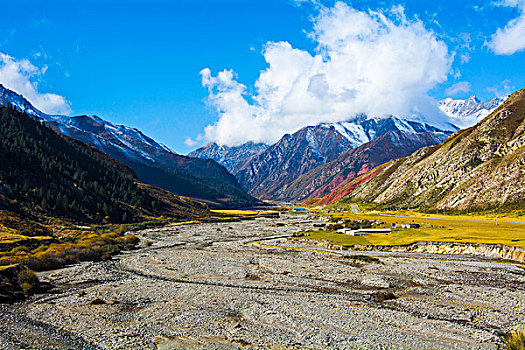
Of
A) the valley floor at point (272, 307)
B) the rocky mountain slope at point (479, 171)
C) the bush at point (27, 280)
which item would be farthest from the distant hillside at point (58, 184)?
the rocky mountain slope at point (479, 171)

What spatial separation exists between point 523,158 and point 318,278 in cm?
12238

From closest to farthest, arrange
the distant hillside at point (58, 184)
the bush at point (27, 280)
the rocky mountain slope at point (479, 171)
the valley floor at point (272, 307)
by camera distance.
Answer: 1. the valley floor at point (272, 307)
2. the bush at point (27, 280)
3. the distant hillside at point (58, 184)
4. the rocky mountain slope at point (479, 171)

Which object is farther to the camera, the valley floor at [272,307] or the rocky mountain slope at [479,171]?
the rocky mountain slope at [479,171]

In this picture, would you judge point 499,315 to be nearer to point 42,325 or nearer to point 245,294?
point 245,294

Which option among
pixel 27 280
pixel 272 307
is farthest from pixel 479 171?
pixel 27 280

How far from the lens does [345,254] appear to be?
199 ft

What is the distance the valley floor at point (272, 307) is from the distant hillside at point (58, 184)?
6364cm

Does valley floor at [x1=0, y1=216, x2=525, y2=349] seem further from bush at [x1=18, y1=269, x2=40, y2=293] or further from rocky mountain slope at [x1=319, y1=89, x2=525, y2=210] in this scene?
rocky mountain slope at [x1=319, y1=89, x2=525, y2=210]

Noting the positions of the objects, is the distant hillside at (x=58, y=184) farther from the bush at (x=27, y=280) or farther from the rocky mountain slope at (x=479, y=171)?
the rocky mountain slope at (x=479, y=171)

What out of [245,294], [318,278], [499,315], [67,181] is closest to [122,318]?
[245,294]

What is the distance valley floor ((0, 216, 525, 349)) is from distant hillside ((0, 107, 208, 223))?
209 feet

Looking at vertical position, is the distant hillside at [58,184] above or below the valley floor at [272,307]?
above

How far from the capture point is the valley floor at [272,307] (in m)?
22.8

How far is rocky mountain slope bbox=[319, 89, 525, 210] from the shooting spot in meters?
123
